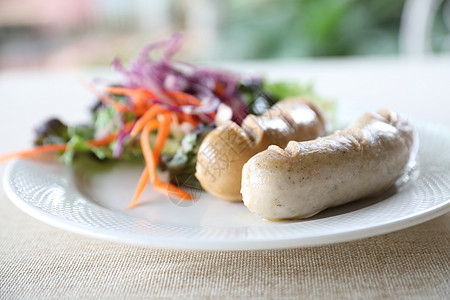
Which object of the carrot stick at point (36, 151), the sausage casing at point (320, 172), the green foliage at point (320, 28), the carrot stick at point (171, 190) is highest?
the sausage casing at point (320, 172)

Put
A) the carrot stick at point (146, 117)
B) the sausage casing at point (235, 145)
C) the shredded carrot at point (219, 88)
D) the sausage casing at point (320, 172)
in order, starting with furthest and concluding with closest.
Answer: the shredded carrot at point (219, 88) → the carrot stick at point (146, 117) → the sausage casing at point (235, 145) → the sausage casing at point (320, 172)

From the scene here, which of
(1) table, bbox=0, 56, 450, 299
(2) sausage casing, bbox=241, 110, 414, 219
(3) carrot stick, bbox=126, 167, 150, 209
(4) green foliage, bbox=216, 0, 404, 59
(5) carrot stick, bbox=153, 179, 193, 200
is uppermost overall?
(2) sausage casing, bbox=241, 110, 414, 219

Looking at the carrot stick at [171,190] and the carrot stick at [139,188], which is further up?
the carrot stick at [139,188]

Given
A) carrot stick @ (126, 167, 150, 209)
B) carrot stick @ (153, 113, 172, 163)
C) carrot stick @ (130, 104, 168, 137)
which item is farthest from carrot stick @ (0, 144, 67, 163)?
carrot stick @ (126, 167, 150, 209)

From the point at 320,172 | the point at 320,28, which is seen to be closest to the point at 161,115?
the point at 320,172

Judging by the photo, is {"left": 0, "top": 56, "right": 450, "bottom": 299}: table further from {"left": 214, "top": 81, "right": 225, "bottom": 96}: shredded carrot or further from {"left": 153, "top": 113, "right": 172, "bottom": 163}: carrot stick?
{"left": 214, "top": 81, "right": 225, "bottom": 96}: shredded carrot

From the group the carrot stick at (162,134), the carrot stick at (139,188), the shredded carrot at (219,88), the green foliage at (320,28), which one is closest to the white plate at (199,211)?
the carrot stick at (139,188)

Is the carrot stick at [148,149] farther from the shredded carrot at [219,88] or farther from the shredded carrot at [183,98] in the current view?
the shredded carrot at [219,88]
